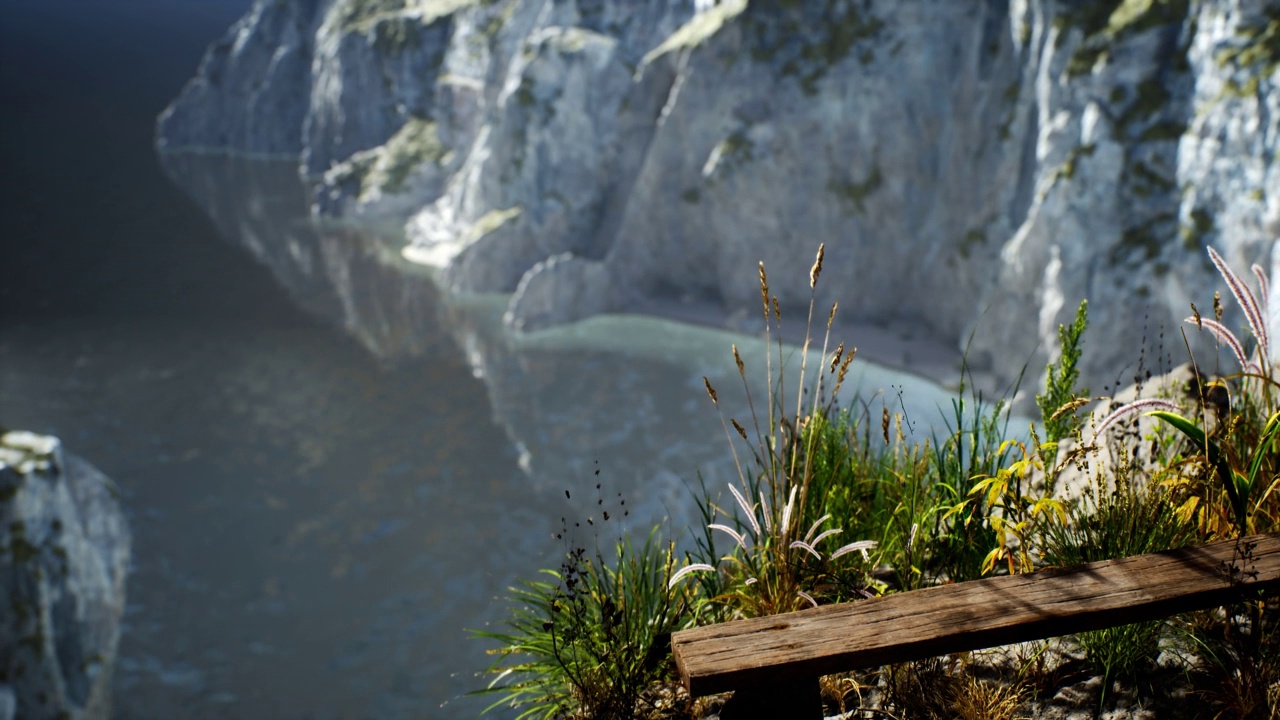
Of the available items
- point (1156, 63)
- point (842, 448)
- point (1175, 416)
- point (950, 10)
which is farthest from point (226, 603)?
point (950, 10)

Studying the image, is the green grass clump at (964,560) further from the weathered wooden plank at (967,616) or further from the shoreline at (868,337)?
the shoreline at (868,337)

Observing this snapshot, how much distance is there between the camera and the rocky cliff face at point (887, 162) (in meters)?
24.5

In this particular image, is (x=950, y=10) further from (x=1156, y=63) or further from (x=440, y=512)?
(x=440, y=512)

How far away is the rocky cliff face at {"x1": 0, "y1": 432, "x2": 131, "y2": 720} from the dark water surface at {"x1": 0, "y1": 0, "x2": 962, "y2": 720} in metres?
1.45

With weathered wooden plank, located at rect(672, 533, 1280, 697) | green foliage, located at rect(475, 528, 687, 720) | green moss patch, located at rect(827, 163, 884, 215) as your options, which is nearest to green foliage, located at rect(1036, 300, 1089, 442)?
weathered wooden plank, located at rect(672, 533, 1280, 697)

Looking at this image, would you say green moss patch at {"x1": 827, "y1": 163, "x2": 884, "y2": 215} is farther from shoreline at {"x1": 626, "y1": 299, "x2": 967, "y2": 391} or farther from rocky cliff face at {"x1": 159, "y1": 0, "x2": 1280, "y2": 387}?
shoreline at {"x1": 626, "y1": 299, "x2": 967, "y2": 391}

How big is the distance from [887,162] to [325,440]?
77.3 ft

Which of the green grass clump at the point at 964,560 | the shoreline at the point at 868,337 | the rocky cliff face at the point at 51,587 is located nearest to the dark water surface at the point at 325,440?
the green grass clump at the point at 964,560

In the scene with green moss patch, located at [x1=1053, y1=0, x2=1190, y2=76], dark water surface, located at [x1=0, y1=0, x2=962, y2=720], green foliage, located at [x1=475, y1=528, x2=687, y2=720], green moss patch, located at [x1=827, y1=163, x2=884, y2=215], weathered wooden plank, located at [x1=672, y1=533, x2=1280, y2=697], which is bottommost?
dark water surface, located at [x1=0, y1=0, x2=962, y2=720]

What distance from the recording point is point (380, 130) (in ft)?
247

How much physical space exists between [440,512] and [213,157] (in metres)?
86.4

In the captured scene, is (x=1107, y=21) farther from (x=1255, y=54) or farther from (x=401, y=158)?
(x=401, y=158)

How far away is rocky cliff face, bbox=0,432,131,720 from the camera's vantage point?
45.1ft

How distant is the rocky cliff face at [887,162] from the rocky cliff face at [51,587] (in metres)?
17.7
